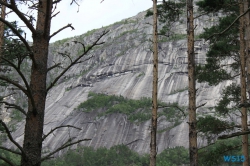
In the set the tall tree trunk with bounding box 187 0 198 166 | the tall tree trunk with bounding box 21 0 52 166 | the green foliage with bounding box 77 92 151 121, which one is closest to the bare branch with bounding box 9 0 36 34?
the tall tree trunk with bounding box 21 0 52 166

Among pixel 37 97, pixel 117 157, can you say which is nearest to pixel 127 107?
pixel 117 157

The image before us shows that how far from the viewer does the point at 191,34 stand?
823cm

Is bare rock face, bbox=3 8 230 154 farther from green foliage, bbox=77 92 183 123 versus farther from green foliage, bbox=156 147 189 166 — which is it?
green foliage, bbox=77 92 183 123

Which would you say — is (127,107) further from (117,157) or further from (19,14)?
(19,14)

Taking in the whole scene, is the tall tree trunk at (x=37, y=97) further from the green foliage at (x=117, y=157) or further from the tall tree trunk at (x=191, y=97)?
the green foliage at (x=117, y=157)

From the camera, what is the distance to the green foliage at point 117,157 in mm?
60850

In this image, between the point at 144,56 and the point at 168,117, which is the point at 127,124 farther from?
the point at 144,56

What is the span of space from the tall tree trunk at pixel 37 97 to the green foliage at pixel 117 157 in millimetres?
58304

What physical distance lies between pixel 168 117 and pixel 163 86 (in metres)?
9.60

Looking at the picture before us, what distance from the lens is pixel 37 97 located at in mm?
2736

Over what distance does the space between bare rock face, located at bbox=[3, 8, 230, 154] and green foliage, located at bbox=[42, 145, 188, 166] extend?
1.38 m

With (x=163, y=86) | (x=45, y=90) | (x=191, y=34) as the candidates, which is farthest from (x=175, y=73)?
(x=45, y=90)

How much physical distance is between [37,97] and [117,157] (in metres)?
68.5

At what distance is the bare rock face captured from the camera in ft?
218
